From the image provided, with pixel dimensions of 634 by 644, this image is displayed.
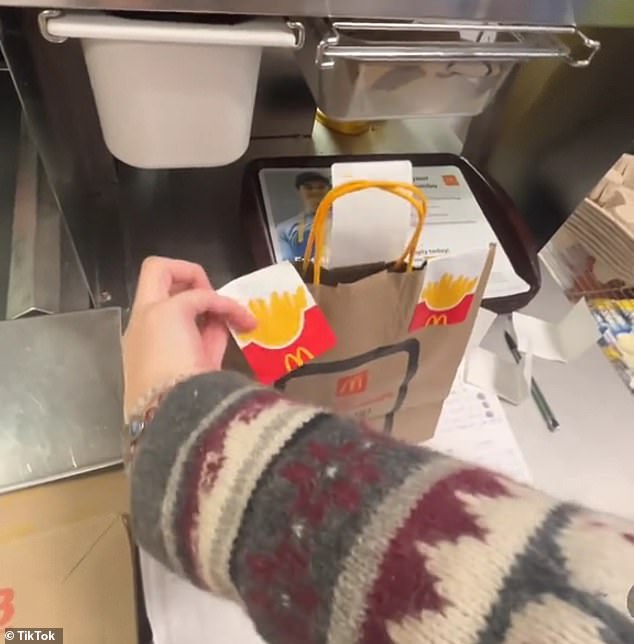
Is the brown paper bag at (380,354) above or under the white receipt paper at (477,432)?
above

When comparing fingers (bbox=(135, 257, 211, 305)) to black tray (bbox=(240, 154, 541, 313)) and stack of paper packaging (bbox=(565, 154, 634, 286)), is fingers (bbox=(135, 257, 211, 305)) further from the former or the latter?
stack of paper packaging (bbox=(565, 154, 634, 286))

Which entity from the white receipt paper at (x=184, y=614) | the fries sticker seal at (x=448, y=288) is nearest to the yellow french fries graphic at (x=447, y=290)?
the fries sticker seal at (x=448, y=288)

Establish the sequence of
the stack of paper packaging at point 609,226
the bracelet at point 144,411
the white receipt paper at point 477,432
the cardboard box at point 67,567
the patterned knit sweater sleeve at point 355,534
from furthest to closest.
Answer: the stack of paper packaging at point 609,226 → the white receipt paper at point 477,432 → the cardboard box at point 67,567 → the bracelet at point 144,411 → the patterned knit sweater sleeve at point 355,534

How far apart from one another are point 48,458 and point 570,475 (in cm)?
46

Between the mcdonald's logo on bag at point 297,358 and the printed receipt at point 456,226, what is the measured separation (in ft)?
0.75

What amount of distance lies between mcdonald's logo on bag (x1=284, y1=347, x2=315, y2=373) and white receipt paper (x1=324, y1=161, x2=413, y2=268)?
0.08m

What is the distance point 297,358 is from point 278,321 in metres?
0.03

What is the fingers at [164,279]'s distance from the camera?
0.42 m

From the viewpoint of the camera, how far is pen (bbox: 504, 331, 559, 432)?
26.0 inches

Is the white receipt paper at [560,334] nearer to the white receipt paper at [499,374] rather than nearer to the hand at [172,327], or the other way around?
the white receipt paper at [499,374]

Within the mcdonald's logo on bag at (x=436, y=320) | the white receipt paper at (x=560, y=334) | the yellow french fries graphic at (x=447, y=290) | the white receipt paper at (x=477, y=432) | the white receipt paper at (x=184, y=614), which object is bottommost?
the white receipt paper at (x=184, y=614)

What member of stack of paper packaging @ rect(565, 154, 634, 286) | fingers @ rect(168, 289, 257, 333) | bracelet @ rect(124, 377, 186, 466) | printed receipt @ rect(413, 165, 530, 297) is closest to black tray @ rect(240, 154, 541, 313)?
printed receipt @ rect(413, 165, 530, 297)

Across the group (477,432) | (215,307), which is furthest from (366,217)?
(477,432)

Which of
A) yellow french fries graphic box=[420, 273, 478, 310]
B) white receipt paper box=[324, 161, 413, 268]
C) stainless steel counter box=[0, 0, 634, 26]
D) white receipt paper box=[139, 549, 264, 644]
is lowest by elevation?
white receipt paper box=[139, 549, 264, 644]
